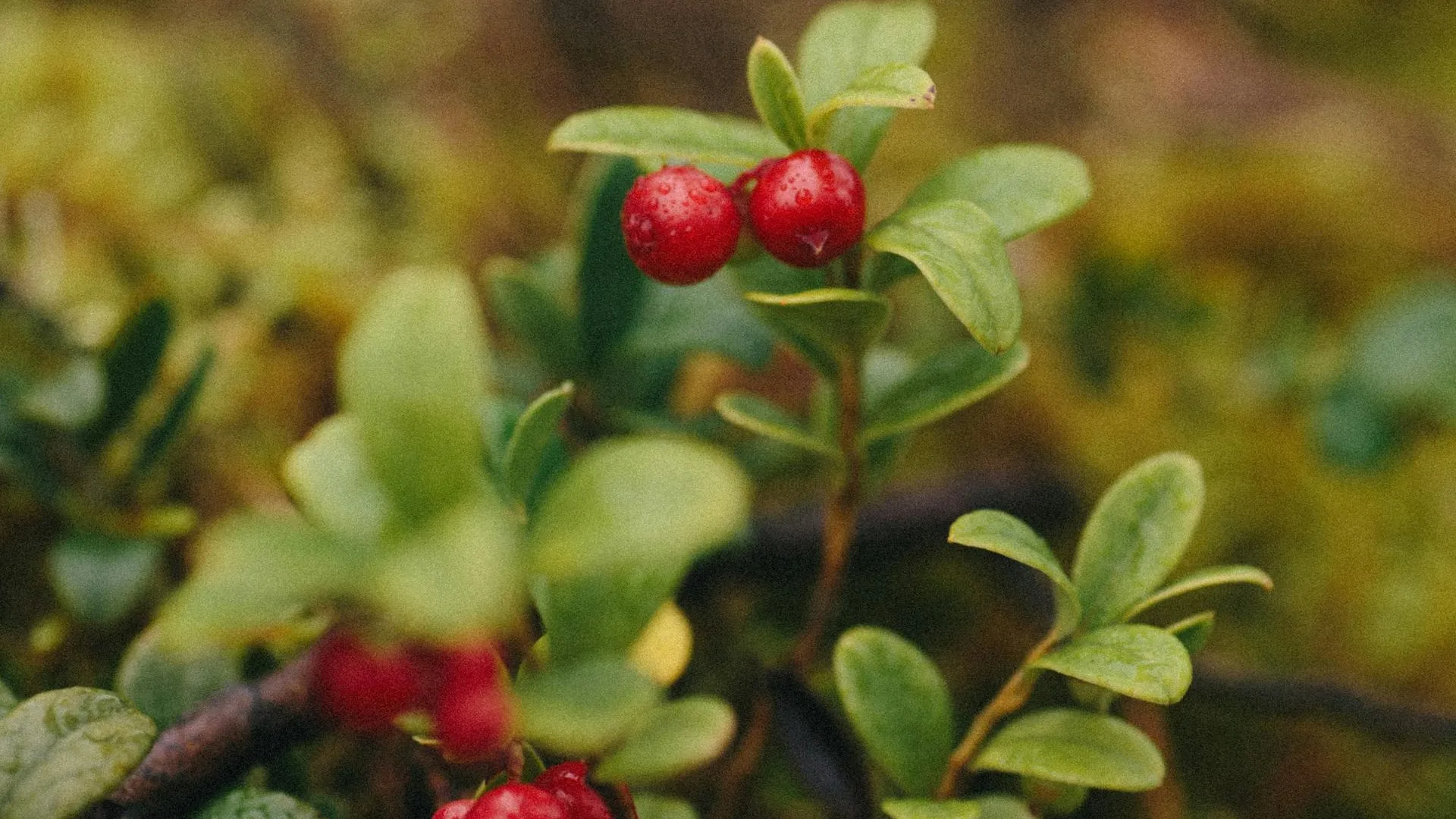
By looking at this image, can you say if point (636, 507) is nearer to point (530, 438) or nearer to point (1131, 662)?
point (530, 438)

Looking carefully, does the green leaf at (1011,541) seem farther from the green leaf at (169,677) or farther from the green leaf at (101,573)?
the green leaf at (101,573)

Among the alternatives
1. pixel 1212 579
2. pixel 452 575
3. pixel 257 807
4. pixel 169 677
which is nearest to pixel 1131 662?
pixel 1212 579

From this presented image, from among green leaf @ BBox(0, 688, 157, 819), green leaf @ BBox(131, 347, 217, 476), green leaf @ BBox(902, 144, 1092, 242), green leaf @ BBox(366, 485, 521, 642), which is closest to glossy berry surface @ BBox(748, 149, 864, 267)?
green leaf @ BBox(902, 144, 1092, 242)

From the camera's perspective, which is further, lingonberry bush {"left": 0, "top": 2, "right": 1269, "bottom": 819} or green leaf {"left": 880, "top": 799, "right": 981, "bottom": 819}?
green leaf {"left": 880, "top": 799, "right": 981, "bottom": 819}

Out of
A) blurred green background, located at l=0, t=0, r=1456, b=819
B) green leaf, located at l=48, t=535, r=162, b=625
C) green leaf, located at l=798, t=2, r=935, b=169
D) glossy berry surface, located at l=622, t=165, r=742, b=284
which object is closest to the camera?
glossy berry surface, located at l=622, t=165, r=742, b=284

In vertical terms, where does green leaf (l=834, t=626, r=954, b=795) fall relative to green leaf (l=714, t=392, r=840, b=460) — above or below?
below

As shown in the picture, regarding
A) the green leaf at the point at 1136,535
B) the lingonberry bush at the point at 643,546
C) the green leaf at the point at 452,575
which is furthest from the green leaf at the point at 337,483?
the green leaf at the point at 1136,535

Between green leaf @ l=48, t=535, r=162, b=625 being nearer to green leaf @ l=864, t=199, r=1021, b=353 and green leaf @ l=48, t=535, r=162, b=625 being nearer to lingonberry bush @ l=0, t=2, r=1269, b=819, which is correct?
lingonberry bush @ l=0, t=2, r=1269, b=819
